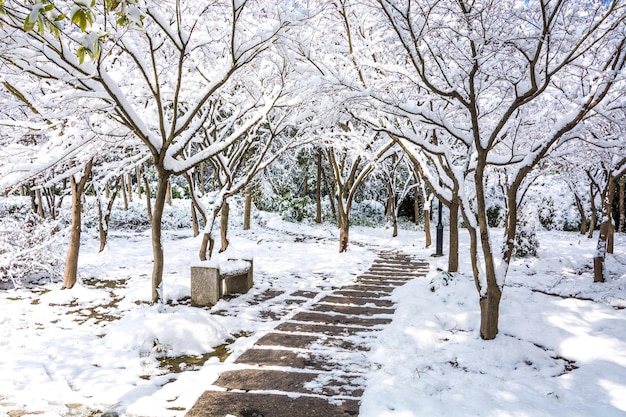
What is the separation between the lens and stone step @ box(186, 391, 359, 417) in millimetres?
3438

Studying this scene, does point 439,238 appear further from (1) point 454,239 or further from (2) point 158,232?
(2) point 158,232

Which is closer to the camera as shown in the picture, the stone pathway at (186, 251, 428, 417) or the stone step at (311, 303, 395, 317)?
the stone pathway at (186, 251, 428, 417)

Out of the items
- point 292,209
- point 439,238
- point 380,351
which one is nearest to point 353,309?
point 380,351

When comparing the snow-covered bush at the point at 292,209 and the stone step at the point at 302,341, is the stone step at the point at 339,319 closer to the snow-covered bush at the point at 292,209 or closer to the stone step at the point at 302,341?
the stone step at the point at 302,341

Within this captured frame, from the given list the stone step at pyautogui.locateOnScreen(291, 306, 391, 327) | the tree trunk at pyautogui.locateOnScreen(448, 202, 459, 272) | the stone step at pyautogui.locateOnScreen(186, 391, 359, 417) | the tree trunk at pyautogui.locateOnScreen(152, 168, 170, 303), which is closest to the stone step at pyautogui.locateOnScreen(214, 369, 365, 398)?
the stone step at pyautogui.locateOnScreen(186, 391, 359, 417)

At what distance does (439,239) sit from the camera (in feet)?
45.2

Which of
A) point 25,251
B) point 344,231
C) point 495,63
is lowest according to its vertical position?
point 25,251

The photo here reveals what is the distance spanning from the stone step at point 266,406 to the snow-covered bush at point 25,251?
6975mm

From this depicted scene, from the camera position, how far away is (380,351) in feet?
16.3

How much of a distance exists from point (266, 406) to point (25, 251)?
7458 millimetres

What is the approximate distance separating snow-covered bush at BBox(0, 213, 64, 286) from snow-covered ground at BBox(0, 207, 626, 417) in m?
0.51

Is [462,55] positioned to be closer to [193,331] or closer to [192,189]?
[193,331]

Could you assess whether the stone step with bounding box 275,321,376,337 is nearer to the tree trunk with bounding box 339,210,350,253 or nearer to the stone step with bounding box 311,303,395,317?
the stone step with bounding box 311,303,395,317

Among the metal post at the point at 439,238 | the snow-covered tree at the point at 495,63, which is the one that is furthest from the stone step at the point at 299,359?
the metal post at the point at 439,238
